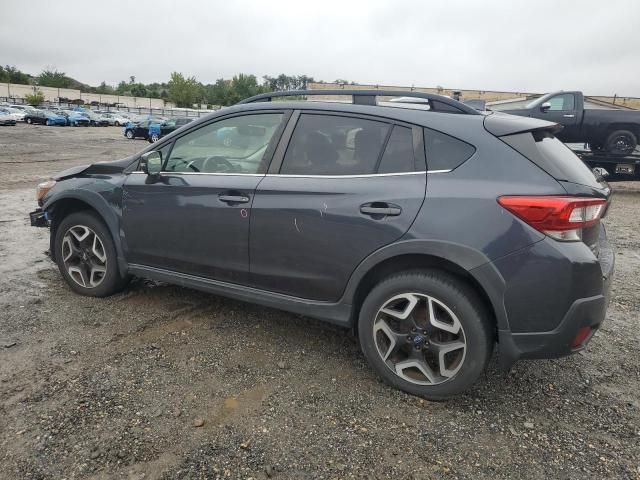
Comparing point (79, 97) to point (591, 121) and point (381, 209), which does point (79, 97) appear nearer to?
point (591, 121)

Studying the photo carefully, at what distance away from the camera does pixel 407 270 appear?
2768mm

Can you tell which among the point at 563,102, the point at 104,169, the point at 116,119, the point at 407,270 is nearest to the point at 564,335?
the point at 407,270

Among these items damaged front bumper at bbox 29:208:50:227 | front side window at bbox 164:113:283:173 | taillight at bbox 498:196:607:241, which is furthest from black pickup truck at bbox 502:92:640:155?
damaged front bumper at bbox 29:208:50:227

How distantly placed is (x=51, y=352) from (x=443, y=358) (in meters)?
2.54

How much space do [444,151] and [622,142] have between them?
428 inches

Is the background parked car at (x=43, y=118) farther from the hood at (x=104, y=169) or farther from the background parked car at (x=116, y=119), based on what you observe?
the hood at (x=104, y=169)

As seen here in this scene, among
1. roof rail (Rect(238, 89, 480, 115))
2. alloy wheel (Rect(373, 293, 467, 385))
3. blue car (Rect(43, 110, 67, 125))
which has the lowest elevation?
alloy wheel (Rect(373, 293, 467, 385))

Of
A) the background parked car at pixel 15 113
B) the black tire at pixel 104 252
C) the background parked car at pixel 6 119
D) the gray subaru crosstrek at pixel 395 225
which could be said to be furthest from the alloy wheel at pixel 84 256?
the background parked car at pixel 15 113

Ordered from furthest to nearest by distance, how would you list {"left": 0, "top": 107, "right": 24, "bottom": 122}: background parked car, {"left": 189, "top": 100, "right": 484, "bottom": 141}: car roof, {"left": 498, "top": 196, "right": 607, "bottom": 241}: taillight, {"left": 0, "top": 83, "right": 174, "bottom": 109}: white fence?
{"left": 0, "top": 83, "right": 174, "bottom": 109}: white fence → {"left": 0, "top": 107, "right": 24, "bottom": 122}: background parked car → {"left": 189, "top": 100, "right": 484, "bottom": 141}: car roof → {"left": 498, "top": 196, "right": 607, "bottom": 241}: taillight

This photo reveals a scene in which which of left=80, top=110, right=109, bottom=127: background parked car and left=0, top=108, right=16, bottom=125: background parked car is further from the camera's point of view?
left=80, top=110, right=109, bottom=127: background parked car

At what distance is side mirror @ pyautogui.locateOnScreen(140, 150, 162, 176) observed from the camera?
3.62 metres

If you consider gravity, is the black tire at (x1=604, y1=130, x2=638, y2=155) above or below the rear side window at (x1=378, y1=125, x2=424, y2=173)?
above

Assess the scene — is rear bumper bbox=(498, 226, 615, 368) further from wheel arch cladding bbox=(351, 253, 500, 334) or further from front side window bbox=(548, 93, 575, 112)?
front side window bbox=(548, 93, 575, 112)

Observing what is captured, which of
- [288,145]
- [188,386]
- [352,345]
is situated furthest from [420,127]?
[188,386]
